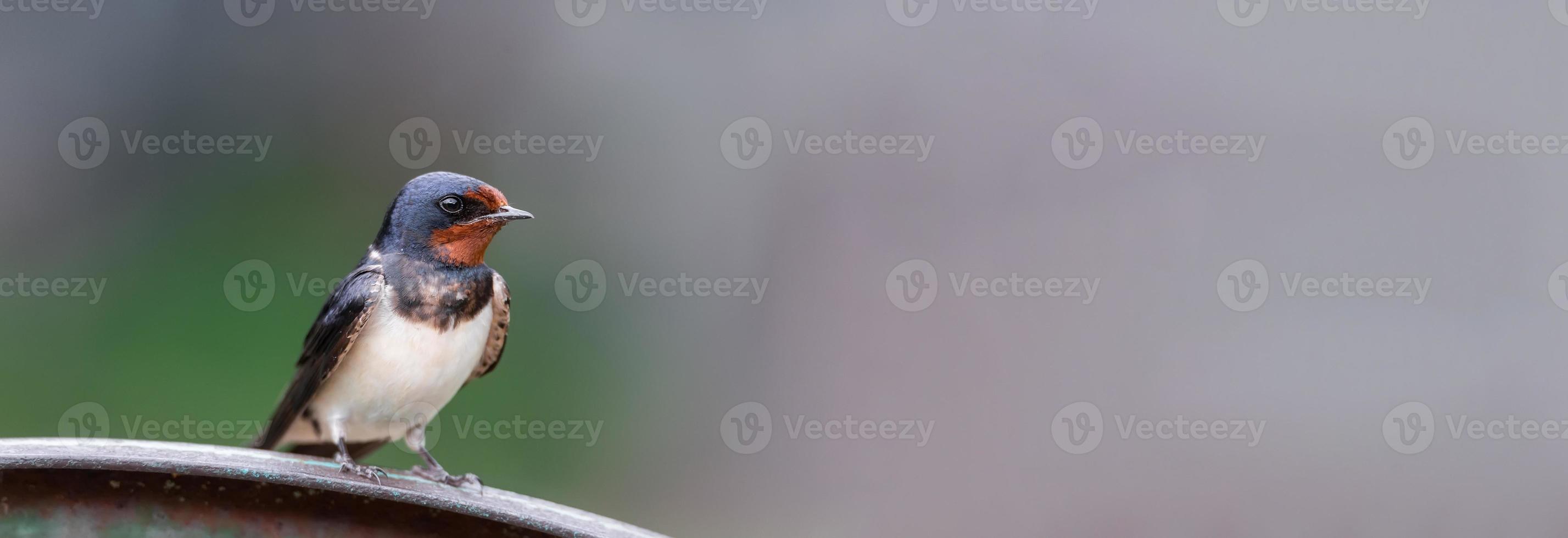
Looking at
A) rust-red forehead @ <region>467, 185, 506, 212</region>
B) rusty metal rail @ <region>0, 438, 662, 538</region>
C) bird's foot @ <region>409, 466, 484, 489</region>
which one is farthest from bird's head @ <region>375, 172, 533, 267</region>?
Answer: rusty metal rail @ <region>0, 438, 662, 538</region>

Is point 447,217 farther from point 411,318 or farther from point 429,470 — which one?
point 429,470

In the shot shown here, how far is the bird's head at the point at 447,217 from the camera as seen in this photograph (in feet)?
5.28

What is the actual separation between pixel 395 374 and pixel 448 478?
172 millimetres

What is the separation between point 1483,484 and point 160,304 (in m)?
3.92

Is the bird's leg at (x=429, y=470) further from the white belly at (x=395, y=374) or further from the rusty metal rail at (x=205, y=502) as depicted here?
the rusty metal rail at (x=205, y=502)

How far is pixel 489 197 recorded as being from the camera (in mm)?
1611

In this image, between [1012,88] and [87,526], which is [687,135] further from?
[87,526]

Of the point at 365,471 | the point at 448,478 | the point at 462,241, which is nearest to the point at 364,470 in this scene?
the point at 365,471

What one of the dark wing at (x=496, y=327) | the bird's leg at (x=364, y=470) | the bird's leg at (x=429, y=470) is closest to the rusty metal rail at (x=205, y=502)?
the bird's leg at (x=364, y=470)

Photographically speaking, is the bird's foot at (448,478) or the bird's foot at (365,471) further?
the bird's foot at (448,478)

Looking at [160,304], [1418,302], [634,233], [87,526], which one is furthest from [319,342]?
[1418,302]

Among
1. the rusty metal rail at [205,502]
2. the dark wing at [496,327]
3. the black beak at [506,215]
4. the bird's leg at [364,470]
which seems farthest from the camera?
the dark wing at [496,327]

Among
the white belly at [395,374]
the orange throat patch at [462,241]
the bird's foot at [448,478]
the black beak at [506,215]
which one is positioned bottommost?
the bird's foot at [448,478]

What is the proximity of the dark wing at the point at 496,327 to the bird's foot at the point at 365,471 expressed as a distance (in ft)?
1.04
